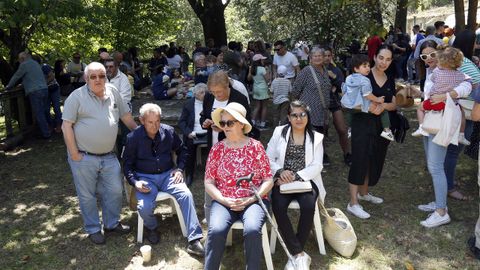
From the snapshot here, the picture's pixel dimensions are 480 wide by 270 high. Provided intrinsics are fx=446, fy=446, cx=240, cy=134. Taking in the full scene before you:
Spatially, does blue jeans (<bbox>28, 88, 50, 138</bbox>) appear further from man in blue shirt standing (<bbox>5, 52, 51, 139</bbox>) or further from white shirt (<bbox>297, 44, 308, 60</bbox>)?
white shirt (<bbox>297, 44, 308, 60</bbox>)

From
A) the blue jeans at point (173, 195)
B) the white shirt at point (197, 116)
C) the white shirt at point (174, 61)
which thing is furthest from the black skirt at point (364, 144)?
the white shirt at point (174, 61)

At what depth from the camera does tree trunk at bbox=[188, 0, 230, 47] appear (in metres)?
12.2

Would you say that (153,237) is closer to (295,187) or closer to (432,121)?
(295,187)

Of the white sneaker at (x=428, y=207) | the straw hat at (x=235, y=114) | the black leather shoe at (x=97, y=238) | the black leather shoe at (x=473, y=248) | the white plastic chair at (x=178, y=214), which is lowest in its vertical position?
the black leather shoe at (x=473, y=248)

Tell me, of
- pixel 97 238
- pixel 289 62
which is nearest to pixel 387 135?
pixel 97 238

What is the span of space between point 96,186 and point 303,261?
213 centimetres

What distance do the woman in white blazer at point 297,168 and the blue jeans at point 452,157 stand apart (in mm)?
1696

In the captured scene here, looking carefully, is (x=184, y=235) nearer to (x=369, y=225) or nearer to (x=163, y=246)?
(x=163, y=246)

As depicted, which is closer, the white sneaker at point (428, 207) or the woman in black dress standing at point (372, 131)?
the woman in black dress standing at point (372, 131)

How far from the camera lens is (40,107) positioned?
8531mm

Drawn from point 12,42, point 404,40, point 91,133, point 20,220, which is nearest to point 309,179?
point 91,133

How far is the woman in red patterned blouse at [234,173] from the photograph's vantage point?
363cm

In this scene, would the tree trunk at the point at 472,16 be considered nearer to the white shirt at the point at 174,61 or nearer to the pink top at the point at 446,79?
the pink top at the point at 446,79

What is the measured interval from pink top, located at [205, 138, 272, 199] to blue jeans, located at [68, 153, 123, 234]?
111 cm
